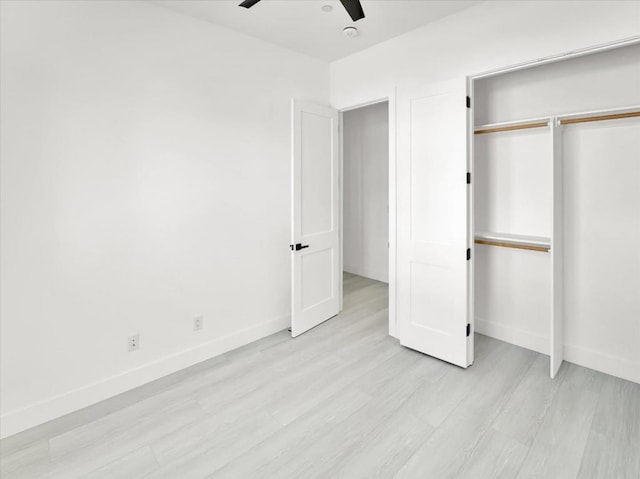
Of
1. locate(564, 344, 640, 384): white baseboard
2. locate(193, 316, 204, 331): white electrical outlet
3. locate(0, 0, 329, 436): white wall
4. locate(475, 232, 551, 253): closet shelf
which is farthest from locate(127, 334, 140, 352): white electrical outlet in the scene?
locate(564, 344, 640, 384): white baseboard

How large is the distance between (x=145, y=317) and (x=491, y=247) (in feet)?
9.92

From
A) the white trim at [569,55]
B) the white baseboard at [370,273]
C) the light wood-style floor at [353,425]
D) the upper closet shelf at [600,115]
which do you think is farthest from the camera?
the white baseboard at [370,273]

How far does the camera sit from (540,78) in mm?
2820

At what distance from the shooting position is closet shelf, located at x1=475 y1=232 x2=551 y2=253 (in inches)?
109

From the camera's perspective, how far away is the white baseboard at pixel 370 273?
5258 millimetres

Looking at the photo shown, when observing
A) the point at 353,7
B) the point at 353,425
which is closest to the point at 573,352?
the point at 353,425

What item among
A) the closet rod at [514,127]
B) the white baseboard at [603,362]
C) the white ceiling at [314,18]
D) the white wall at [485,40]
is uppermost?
the white ceiling at [314,18]

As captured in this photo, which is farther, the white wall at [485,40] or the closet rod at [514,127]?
the closet rod at [514,127]

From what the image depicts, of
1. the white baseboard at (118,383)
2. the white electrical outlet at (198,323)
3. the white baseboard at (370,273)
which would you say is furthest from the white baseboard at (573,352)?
the white electrical outlet at (198,323)

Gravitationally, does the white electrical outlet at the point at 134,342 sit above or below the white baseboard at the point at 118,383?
above

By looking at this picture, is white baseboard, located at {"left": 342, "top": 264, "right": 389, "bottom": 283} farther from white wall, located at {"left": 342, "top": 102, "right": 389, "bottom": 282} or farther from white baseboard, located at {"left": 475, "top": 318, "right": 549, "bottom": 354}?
white baseboard, located at {"left": 475, "top": 318, "right": 549, "bottom": 354}

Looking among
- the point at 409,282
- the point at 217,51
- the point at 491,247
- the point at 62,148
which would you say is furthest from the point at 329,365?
the point at 217,51

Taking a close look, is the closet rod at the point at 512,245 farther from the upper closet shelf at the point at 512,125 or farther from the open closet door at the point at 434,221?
the upper closet shelf at the point at 512,125

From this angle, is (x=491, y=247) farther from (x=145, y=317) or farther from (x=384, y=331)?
(x=145, y=317)
